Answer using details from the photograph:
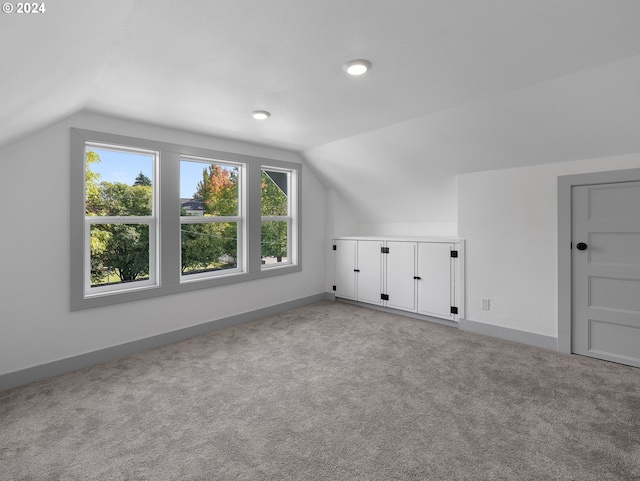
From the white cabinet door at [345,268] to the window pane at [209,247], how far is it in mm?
1674

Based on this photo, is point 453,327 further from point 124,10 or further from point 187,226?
point 124,10

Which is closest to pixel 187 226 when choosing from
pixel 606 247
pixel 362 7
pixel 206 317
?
pixel 206 317

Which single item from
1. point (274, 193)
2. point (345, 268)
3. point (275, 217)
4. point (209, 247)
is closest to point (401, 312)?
point (345, 268)

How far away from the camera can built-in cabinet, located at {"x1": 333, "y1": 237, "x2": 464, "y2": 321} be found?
3.91 metres

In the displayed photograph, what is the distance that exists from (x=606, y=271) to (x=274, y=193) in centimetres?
383

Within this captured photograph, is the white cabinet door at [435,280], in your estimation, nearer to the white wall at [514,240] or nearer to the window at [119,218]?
the white wall at [514,240]

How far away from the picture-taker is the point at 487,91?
8.61 ft

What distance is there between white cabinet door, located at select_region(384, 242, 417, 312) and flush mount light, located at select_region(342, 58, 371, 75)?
2.51 metres

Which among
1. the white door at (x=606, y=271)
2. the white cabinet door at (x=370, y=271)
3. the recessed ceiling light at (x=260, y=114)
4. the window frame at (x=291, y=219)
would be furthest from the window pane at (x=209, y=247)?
the white door at (x=606, y=271)

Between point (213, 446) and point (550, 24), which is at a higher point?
point (550, 24)

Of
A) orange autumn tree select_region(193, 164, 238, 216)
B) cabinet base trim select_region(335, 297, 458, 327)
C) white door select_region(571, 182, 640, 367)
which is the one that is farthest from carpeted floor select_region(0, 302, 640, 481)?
orange autumn tree select_region(193, 164, 238, 216)

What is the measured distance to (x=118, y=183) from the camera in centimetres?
323

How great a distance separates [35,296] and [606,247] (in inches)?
194

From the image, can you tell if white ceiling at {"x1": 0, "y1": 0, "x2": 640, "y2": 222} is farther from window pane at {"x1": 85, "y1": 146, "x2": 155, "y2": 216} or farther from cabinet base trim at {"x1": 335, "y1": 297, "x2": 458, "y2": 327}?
cabinet base trim at {"x1": 335, "y1": 297, "x2": 458, "y2": 327}
